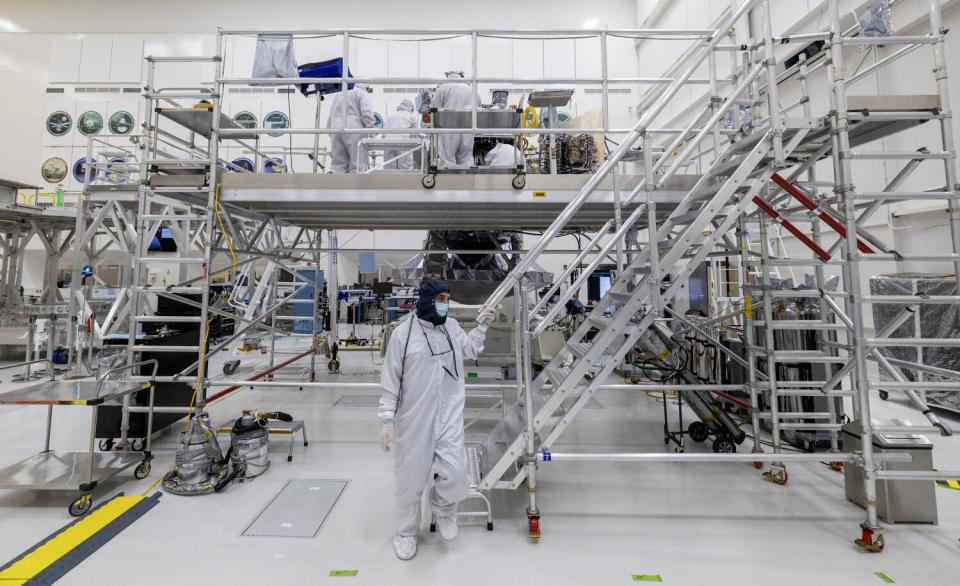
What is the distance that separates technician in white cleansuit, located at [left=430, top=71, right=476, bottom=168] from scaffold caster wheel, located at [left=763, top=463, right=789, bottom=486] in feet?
13.7

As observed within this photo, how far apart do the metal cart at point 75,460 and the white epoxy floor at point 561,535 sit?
221mm

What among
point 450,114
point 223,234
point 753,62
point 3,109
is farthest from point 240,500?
point 3,109

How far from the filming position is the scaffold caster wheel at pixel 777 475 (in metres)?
3.38

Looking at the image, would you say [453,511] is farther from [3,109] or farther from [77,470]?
[3,109]

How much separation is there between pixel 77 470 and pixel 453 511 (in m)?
3.08

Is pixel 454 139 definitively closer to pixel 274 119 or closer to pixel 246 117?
pixel 274 119

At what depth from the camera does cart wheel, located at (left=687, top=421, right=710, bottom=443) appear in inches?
167

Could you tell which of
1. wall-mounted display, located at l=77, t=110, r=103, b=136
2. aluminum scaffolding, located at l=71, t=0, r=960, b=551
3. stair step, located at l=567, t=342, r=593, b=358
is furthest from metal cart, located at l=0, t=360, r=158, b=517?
wall-mounted display, located at l=77, t=110, r=103, b=136

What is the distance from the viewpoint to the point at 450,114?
12.8 feet

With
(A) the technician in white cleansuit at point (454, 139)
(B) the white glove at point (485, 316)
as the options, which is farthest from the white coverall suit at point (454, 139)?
(B) the white glove at point (485, 316)

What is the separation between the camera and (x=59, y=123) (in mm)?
12875

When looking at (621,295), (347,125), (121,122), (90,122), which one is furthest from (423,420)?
(90,122)

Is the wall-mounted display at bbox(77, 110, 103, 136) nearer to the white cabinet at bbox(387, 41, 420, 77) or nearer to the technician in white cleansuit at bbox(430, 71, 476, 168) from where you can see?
the white cabinet at bbox(387, 41, 420, 77)

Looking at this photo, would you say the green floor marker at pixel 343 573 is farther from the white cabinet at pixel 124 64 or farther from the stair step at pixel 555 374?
the white cabinet at pixel 124 64
